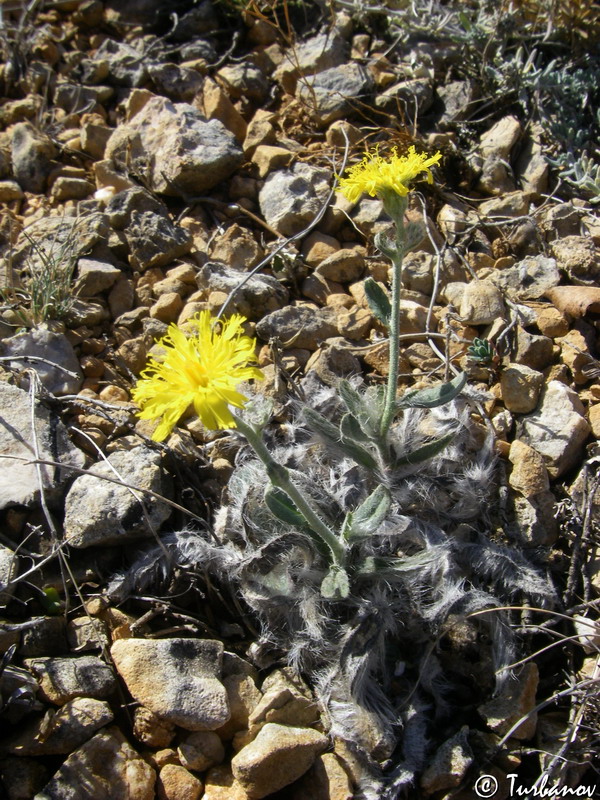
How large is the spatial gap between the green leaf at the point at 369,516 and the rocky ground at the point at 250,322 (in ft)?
1.54

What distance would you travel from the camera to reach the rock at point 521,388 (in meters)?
2.47

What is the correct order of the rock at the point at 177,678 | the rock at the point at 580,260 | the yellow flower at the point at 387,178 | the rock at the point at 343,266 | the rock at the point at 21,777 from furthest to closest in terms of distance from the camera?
1. the rock at the point at 343,266
2. the rock at the point at 580,260
3. the yellow flower at the point at 387,178
4. the rock at the point at 177,678
5. the rock at the point at 21,777

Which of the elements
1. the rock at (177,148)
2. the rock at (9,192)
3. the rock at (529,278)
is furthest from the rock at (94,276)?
the rock at (529,278)

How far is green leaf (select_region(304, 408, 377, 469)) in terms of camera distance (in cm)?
210

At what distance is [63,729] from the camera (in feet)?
5.94

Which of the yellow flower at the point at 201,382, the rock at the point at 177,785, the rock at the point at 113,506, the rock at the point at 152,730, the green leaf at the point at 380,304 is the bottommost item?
the rock at the point at 177,785

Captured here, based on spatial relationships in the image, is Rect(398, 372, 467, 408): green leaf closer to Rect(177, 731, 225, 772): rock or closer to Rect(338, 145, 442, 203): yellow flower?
Rect(338, 145, 442, 203): yellow flower

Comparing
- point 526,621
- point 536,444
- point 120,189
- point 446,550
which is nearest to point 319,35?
point 120,189

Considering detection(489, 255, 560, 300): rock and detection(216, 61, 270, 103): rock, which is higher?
detection(216, 61, 270, 103): rock

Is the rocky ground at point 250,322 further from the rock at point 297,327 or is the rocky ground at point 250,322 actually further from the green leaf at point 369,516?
the green leaf at point 369,516

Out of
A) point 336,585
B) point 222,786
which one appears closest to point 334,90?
point 336,585

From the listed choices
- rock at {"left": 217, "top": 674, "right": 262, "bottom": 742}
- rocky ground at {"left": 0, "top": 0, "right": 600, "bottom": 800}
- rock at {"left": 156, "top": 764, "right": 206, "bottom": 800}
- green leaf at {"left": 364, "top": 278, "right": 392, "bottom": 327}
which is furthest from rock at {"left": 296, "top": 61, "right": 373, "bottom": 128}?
rock at {"left": 156, "top": 764, "right": 206, "bottom": 800}

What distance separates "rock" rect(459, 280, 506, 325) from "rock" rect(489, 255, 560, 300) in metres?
0.12

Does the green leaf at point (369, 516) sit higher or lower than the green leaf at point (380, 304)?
lower
